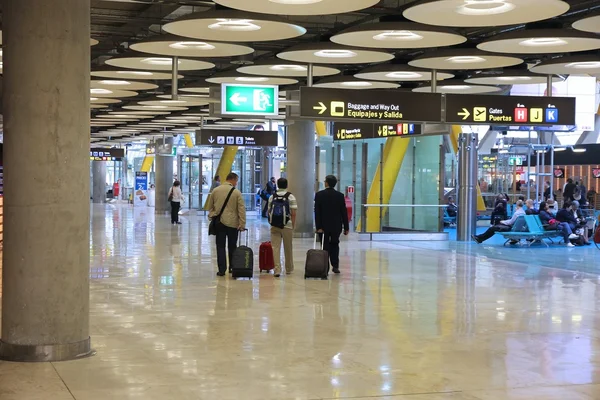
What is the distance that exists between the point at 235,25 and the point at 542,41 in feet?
15.9

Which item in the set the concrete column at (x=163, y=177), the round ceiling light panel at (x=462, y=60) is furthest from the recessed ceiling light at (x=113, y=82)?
the concrete column at (x=163, y=177)

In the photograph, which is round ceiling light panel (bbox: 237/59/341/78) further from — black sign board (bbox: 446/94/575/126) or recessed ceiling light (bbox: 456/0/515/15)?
recessed ceiling light (bbox: 456/0/515/15)

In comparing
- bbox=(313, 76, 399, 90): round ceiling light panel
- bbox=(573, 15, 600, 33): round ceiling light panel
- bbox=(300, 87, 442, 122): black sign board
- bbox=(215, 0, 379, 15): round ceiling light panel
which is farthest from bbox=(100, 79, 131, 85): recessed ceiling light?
bbox=(573, 15, 600, 33): round ceiling light panel

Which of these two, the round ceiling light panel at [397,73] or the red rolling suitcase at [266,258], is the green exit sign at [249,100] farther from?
the round ceiling light panel at [397,73]

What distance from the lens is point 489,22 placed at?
1202 centimetres

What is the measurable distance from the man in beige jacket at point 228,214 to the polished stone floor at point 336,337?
65cm

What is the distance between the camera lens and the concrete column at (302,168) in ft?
83.7

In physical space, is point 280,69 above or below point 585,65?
above

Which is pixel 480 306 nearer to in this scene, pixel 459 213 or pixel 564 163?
pixel 459 213

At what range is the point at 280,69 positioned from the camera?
1816 centimetres

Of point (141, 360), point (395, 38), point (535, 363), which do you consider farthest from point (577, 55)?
point (141, 360)

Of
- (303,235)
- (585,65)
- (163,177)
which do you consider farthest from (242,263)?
(163,177)

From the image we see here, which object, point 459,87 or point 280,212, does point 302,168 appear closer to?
point 459,87

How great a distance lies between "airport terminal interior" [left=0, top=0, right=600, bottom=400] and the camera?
757cm
